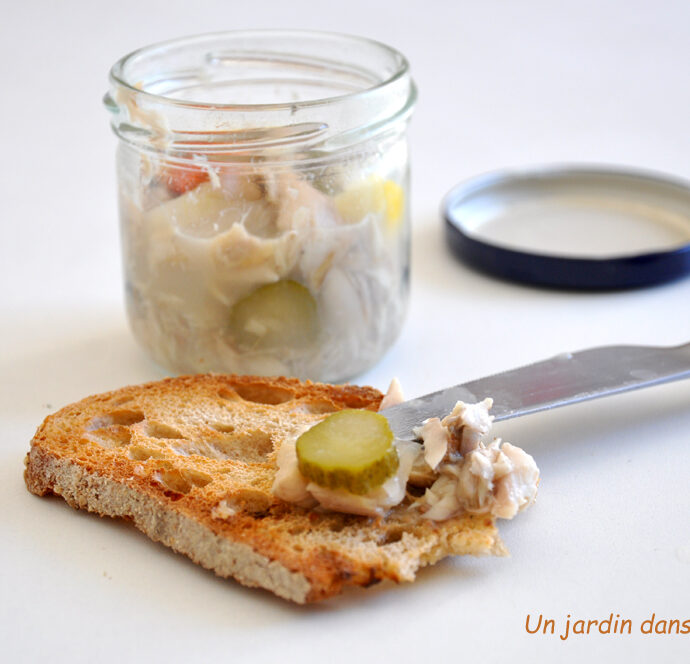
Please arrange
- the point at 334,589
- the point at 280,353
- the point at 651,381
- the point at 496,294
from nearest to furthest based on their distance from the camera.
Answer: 1. the point at 334,589
2. the point at 651,381
3. the point at 280,353
4. the point at 496,294

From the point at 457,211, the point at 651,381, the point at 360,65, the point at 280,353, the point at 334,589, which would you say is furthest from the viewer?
the point at 457,211

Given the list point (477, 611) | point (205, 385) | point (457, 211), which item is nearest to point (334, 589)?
point (477, 611)

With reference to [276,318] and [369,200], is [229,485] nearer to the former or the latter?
[276,318]

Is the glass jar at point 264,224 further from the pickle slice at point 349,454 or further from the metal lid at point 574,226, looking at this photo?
the metal lid at point 574,226

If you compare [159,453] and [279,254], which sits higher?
[279,254]

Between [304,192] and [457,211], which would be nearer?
[304,192]

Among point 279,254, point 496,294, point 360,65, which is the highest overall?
point 360,65

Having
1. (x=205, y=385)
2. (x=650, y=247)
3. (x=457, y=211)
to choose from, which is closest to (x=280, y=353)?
(x=205, y=385)

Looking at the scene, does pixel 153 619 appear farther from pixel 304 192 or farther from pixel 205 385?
pixel 304 192
